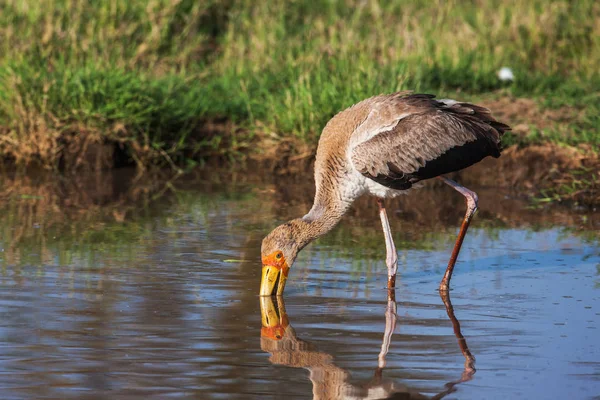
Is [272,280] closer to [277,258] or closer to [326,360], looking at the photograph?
[277,258]

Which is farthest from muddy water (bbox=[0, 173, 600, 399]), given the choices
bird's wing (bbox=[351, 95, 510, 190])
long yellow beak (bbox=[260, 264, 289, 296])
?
bird's wing (bbox=[351, 95, 510, 190])

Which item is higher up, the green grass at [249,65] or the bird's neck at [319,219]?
the green grass at [249,65]

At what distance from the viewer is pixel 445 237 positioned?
306 inches

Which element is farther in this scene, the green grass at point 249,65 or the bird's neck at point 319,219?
the green grass at point 249,65

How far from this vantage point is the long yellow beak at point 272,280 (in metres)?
6.13

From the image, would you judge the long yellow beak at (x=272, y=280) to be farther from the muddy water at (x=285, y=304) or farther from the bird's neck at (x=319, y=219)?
the bird's neck at (x=319, y=219)

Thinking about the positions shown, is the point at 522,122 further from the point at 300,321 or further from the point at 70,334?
the point at 70,334

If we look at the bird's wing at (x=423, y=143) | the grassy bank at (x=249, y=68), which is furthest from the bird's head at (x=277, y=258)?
the grassy bank at (x=249, y=68)

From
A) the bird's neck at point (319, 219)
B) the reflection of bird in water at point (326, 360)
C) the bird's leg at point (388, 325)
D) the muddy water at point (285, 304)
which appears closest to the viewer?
the reflection of bird in water at point (326, 360)

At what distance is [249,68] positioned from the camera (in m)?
11.4

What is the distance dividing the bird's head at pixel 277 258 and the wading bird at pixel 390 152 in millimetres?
14

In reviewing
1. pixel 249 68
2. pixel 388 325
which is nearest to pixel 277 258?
pixel 388 325

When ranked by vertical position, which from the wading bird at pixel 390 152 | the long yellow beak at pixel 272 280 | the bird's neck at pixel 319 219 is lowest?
the long yellow beak at pixel 272 280

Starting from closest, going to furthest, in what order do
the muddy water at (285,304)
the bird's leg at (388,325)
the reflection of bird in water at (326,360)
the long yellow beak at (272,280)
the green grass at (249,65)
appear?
the reflection of bird in water at (326,360) < the muddy water at (285,304) < the bird's leg at (388,325) < the long yellow beak at (272,280) < the green grass at (249,65)
